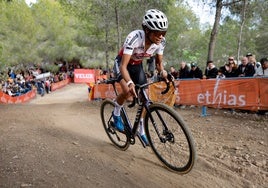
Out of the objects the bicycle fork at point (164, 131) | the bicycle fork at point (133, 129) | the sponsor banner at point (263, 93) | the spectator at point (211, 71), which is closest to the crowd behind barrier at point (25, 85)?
the spectator at point (211, 71)

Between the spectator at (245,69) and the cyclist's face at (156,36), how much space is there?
Answer: 20.1ft

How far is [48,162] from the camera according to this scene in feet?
13.4

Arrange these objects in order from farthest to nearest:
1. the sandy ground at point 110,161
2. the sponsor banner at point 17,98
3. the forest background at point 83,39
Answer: the forest background at point 83,39
the sponsor banner at point 17,98
the sandy ground at point 110,161

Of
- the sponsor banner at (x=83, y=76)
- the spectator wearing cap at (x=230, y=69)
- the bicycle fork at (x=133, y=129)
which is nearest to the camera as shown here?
the bicycle fork at (x=133, y=129)

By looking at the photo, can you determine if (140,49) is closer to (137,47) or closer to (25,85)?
(137,47)

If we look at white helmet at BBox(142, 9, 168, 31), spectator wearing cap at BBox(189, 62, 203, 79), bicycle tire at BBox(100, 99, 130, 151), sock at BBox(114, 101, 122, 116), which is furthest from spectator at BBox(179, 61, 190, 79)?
white helmet at BBox(142, 9, 168, 31)

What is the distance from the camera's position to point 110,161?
429cm

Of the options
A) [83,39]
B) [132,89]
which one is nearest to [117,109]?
[132,89]

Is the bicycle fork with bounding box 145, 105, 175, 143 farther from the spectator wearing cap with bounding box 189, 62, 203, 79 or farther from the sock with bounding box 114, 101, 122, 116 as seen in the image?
the spectator wearing cap with bounding box 189, 62, 203, 79

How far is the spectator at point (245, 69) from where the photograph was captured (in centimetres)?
895

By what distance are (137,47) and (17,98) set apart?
20.6 meters

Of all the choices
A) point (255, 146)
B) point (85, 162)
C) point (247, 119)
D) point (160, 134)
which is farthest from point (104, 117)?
point (247, 119)

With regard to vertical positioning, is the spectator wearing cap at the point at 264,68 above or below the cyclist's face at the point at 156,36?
below

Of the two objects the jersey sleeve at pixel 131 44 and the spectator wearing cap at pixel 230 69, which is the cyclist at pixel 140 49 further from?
the spectator wearing cap at pixel 230 69
